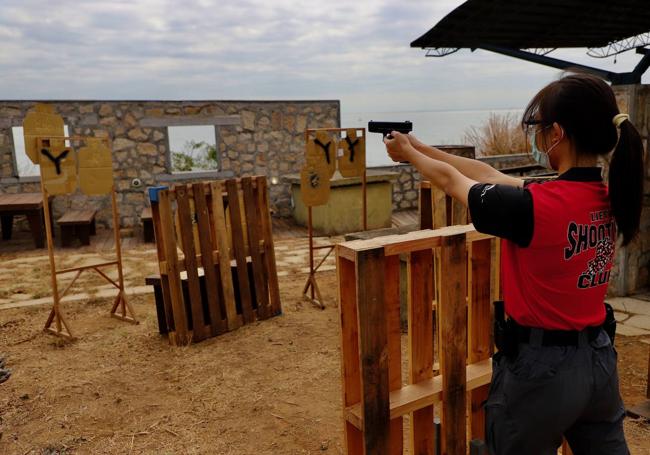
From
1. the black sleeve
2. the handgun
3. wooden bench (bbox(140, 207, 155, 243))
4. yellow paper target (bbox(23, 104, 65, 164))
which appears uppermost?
yellow paper target (bbox(23, 104, 65, 164))

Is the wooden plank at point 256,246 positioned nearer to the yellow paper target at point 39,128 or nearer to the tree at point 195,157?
the yellow paper target at point 39,128

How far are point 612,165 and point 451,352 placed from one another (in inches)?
39.2

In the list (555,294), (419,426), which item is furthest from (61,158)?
(555,294)

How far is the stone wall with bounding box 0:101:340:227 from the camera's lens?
984 centimetres

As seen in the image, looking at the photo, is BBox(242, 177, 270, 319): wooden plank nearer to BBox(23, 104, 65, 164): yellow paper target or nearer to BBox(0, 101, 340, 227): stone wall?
BBox(23, 104, 65, 164): yellow paper target

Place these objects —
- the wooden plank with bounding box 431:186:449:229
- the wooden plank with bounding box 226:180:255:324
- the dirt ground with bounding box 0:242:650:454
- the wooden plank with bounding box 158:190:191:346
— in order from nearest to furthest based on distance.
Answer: the dirt ground with bounding box 0:242:650:454 → the wooden plank with bounding box 431:186:449:229 → the wooden plank with bounding box 158:190:191:346 → the wooden plank with bounding box 226:180:255:324

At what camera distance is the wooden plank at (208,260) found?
16.1 ft

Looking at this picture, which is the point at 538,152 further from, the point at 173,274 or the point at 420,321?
the point at 173,274

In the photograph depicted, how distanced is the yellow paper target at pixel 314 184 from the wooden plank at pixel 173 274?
1682 millimetres

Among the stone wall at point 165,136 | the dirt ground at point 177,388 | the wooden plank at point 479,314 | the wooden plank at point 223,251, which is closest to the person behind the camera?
the wooden plank at point 479,314

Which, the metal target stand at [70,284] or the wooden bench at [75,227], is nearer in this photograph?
→ the metal target stand at [70,284]

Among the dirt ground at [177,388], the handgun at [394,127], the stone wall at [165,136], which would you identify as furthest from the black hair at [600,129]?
the stone wall at [165,136]

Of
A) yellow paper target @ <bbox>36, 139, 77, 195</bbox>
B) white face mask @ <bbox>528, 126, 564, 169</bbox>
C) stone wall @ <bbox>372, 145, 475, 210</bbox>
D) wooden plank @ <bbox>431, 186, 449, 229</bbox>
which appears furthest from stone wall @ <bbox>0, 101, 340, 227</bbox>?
white face mask @ <bbox>528, 126, 564, 169</bbox>

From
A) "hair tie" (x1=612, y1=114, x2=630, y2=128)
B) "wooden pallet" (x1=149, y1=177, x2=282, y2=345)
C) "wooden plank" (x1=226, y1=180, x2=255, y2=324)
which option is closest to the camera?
"hair tie" (x1=612, y1=114, x2=630, y2=128)
